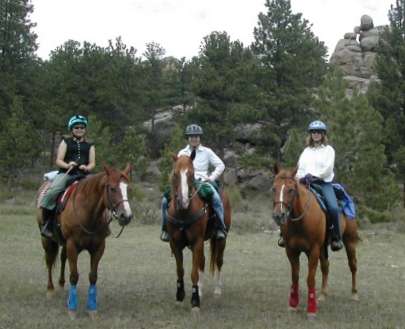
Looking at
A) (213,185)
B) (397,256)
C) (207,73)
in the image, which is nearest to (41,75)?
(207,73)

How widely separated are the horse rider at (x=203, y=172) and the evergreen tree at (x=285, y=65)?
101 ft

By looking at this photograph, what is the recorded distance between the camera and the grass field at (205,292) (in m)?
8.42

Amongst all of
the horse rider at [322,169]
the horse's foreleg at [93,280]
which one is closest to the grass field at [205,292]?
the horse's foreleg at [93,280]

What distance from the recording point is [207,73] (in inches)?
1656

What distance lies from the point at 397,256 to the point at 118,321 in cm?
1322

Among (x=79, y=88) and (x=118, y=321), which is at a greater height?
(x=79, y=88)

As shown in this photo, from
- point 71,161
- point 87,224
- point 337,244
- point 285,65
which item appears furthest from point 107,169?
point 285,65

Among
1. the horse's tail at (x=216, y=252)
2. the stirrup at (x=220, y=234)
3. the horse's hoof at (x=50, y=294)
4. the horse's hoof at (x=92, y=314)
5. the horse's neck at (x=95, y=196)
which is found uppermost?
the horse's neck at (x=95, y=196)

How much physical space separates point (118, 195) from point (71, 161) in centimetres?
214

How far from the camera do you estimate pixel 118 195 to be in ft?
26.5

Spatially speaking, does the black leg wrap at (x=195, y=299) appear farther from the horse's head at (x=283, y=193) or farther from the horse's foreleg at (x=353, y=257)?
the horse's foreleg at (x=353, y=257)

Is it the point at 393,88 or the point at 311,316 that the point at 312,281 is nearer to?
the point at 311,316

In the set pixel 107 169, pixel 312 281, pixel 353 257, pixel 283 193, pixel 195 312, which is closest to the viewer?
pixel 107 169

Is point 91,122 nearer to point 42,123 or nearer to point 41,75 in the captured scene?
point 42,123
